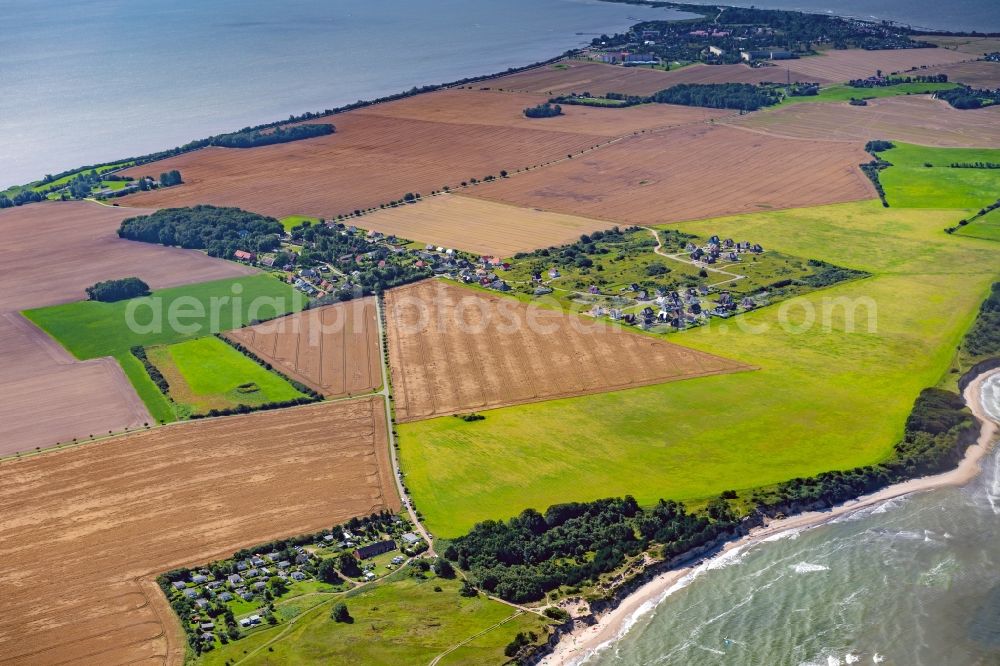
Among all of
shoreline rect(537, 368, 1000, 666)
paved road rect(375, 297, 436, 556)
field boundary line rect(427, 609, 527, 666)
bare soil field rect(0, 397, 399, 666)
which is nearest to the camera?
field boundary line rect(427, 609, 527, 666)

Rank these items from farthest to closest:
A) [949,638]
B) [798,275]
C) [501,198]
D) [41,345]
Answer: [501,198]
[798,275]
[41,345]
[949,638]

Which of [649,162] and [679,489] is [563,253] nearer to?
[649,162]

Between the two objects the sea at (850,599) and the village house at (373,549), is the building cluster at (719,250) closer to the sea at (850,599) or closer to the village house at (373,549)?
the sea at (850,599)

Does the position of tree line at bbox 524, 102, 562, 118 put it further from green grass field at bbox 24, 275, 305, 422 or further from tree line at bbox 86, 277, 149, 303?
tree line at bbox 86, 277, 149, 303

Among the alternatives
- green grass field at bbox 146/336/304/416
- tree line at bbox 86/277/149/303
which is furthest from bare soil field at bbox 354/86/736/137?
green grass field at bbox 146/336/304/416

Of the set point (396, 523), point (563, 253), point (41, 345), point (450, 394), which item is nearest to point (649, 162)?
point (563, 253)

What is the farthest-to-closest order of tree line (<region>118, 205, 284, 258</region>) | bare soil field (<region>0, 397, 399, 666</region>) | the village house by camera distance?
tree line (<region>118, 205, 284, 258</region>) < the village house < bare soil field (<region>0, 397, 399, 666</region>)
